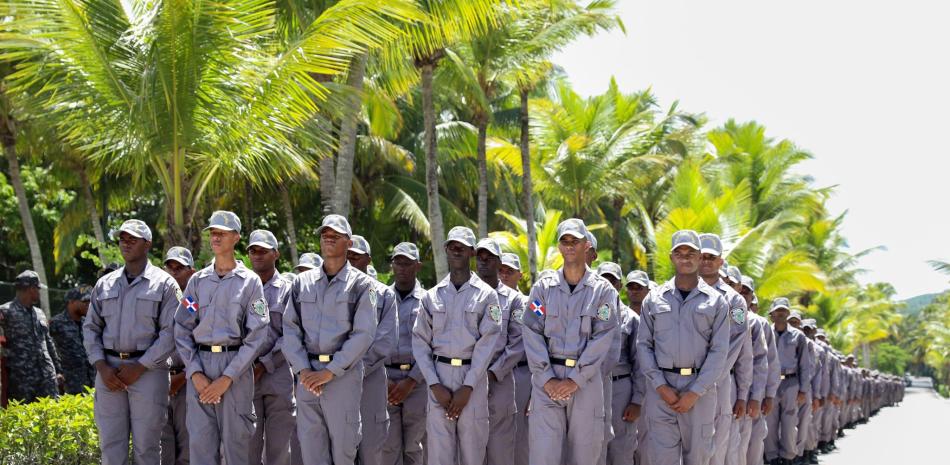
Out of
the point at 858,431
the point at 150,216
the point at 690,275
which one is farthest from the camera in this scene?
the point at 150,216

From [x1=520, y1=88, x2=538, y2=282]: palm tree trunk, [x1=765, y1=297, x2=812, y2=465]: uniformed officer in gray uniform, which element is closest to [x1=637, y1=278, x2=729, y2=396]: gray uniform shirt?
[x1=765, y1=297, x2=812, y2=465]: uniformed officer in gray uniform

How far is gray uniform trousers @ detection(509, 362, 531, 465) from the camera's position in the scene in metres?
8.98

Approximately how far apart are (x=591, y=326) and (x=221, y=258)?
293cm

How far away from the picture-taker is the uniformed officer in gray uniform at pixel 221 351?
24.8 ft

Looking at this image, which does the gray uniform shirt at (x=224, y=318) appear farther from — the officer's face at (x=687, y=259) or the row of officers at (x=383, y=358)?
the officer's face at (x=687, y=259)

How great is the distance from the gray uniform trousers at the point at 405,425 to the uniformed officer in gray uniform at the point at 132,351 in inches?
75.0

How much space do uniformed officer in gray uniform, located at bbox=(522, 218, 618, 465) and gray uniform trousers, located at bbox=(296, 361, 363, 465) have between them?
4.59 ft

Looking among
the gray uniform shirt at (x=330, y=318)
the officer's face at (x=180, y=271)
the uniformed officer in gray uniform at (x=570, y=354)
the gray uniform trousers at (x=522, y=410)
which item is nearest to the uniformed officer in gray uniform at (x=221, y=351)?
the gray uniform shirt at (x=330, y=318)

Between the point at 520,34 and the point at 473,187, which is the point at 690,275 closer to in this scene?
the point at 520,34

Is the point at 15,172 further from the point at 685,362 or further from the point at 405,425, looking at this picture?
the point at 685,362

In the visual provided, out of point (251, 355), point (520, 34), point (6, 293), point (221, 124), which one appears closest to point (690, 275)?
point (251, 355)

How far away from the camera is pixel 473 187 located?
3184 centimetres

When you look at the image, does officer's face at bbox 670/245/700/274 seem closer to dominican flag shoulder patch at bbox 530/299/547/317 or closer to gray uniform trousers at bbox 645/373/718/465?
gray uniform trousers at bbox 645/373/718/465

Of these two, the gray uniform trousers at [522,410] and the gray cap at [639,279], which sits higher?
the gray cap at [639,279]
